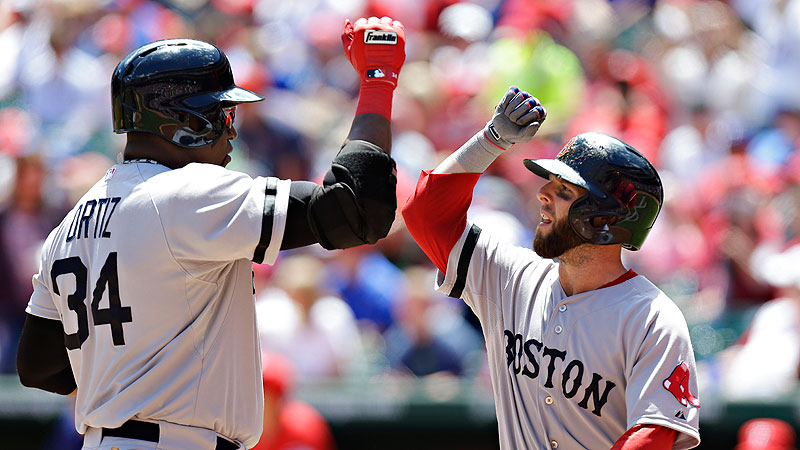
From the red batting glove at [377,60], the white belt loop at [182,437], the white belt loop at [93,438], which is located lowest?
the white belt loop at [93,438]

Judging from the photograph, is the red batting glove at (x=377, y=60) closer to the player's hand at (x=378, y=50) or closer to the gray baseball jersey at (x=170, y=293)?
the player's hand at (x=378, y=50)

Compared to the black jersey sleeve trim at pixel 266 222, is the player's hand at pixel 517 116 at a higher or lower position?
higher

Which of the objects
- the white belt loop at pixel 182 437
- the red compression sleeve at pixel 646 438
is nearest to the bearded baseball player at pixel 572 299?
the red compression sleeve at pixel 646 438

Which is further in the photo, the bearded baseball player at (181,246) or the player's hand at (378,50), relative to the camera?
the player's hand at (378,50)

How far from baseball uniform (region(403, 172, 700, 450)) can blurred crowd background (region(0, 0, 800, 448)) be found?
2.46 metres

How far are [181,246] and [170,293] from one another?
15 centimetres

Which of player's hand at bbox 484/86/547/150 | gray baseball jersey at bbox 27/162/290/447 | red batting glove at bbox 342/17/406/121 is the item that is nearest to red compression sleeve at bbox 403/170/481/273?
player's hand at bbox 484/86/547/150

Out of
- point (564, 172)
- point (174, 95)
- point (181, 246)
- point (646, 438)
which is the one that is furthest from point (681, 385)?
point (174, 95)

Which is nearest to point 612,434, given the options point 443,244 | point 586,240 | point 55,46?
point 586,240

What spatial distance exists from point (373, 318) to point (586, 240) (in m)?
3.99

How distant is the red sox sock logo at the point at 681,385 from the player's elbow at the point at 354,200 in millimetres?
927

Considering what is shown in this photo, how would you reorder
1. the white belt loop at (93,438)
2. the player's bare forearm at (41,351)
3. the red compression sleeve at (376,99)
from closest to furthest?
the white belt loop at (93,438) < the red compression sleeve at (376,99) < the player's bare forearm at (41,351)

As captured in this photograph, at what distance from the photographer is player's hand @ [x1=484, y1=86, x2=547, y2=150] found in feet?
10.9

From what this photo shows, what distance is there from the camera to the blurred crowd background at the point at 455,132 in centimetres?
679
